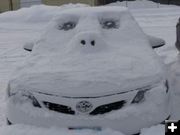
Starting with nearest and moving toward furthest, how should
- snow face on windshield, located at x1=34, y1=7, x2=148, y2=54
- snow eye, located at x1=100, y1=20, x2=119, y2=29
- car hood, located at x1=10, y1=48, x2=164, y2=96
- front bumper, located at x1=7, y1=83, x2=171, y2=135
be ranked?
front bumper, located at x1=7, y1=83, x2=171, y2=135, car hood, located at x1=10, y1=48, x2=164, y2=96, snow face on windshield, located at x1=34, y1=7, x2=148, y2=54, snow eye, located at x1=100, y1=20, x2=119, y2=29

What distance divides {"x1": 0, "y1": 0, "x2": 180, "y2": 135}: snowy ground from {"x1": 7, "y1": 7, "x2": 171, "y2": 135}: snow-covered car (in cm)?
10

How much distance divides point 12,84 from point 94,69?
87 centimetres

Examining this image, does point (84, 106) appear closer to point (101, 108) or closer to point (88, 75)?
point (101, 108)

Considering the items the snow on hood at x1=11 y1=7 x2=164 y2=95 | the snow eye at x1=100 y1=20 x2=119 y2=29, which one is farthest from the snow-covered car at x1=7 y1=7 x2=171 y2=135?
the snow eye at x1=100 y1=20 x2=119 y2=29

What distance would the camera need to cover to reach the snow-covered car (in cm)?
385

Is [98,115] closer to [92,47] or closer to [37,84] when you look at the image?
[37,84]

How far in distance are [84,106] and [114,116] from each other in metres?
0.30

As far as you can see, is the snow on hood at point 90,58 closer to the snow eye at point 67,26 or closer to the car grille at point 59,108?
the snow eye at point 67,26

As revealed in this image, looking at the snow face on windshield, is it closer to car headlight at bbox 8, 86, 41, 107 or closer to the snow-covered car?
the snow-covered car

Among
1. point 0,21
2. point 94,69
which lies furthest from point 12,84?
point 0,21

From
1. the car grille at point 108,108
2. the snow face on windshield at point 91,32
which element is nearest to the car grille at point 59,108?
the car grille at point 108,108

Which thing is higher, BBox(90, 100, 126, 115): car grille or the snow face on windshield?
the snow face on windshield

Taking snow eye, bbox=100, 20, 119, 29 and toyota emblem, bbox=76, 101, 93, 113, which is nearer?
toyota emblem, bbox=76, 101, 93, 113

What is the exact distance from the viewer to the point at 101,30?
17.5 ft
